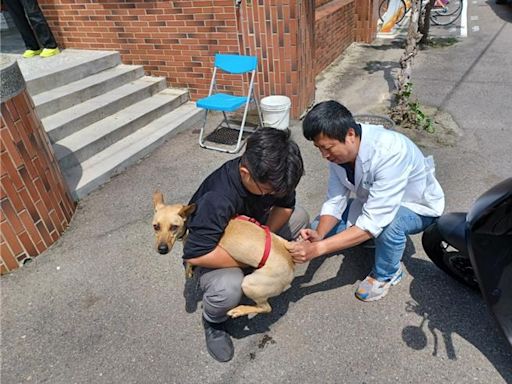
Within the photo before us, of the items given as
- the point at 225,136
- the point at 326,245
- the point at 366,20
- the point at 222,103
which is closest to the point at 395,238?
the point at 326,245

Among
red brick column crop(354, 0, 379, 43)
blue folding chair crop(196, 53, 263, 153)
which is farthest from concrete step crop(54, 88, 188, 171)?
red brick column crop(354, 0, 379, 43)

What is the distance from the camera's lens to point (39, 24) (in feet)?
18.7

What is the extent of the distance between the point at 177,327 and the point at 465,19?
13.9 m

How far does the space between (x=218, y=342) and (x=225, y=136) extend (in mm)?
3509

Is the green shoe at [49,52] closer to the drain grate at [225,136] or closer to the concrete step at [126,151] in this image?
the concrete step at [126,151]

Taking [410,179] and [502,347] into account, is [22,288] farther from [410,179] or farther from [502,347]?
[502,347]

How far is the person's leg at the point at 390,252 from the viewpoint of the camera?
2.35 m

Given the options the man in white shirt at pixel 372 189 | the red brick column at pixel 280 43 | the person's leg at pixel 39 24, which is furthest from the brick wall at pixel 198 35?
the man in white shirt at pixel 372 189

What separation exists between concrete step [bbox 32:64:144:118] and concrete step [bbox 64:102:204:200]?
89 centimetres

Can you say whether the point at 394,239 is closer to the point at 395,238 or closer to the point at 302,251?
the point at 395,238

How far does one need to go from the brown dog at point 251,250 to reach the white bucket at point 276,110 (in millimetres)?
2985

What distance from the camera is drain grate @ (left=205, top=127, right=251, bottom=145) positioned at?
5.20 metres

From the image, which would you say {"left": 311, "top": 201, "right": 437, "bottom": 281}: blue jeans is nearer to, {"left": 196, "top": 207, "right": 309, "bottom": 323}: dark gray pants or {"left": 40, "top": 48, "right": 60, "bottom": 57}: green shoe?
{"left": 196, "top": 207, "right": 309, "bottom": 323}: dark gray pants

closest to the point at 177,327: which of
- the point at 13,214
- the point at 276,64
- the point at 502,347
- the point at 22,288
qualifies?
the point at 22,288
